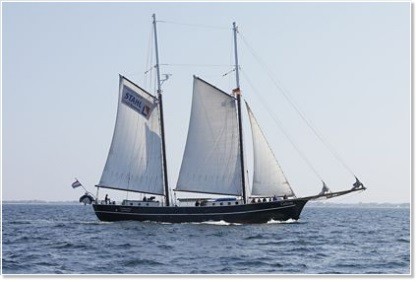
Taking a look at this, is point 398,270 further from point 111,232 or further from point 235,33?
point 235,33

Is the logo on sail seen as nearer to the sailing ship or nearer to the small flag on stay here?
the sailing ship

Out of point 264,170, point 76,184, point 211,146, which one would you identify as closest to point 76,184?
point 76,184

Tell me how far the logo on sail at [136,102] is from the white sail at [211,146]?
5600 millimetres

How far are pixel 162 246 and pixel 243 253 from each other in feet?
18.3

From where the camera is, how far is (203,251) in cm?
4197

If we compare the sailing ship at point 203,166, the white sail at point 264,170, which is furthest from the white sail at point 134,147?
the white sail at point 264,170

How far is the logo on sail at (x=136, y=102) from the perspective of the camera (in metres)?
65.1

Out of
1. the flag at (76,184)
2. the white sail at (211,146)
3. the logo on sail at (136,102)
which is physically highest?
the logo on sail at (136,102)

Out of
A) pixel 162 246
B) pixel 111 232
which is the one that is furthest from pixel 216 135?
pixel 162 246

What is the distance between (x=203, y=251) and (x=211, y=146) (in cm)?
2084

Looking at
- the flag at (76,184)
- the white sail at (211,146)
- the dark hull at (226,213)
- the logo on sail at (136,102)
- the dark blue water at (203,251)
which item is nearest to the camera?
the dark blue water at (203,251)

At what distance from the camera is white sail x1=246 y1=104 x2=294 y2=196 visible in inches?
2403

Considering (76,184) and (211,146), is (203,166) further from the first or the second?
(76,184)

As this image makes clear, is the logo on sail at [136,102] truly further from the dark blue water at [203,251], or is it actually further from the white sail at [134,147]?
the dark blue water at [203,251]
